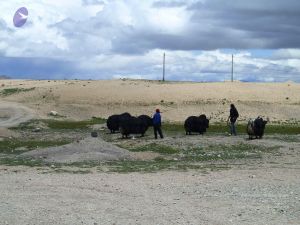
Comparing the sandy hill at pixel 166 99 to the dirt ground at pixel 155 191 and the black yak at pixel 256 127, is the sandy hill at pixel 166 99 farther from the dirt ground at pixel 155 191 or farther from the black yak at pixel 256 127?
the dirt ground at pixel 155 191

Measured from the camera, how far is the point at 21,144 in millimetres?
33500

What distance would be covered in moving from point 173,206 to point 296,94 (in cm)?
5734

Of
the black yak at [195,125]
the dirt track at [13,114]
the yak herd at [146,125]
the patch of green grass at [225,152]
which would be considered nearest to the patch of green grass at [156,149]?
the patch of green grass at [225,152]

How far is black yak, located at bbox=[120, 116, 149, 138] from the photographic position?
3616 cm

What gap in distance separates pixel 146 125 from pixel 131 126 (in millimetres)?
1612

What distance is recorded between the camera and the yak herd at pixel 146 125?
34150mm

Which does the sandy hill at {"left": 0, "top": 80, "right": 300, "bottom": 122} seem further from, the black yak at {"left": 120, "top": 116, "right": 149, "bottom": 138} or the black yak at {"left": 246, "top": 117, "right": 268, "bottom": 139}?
the black yak at {"left": 246, "top": 117, "right": 268, "bottom": 139}

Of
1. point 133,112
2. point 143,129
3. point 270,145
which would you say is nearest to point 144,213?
point 270,145

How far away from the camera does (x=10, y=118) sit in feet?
173

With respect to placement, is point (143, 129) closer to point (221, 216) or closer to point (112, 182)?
point (112, 182)

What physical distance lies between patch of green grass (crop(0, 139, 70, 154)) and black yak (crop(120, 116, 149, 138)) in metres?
3.56

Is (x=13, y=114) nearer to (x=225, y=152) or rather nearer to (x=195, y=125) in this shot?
(x=195, y=125)

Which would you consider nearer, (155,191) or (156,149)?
(155,191)

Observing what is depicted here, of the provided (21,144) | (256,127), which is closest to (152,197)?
(21,144)
